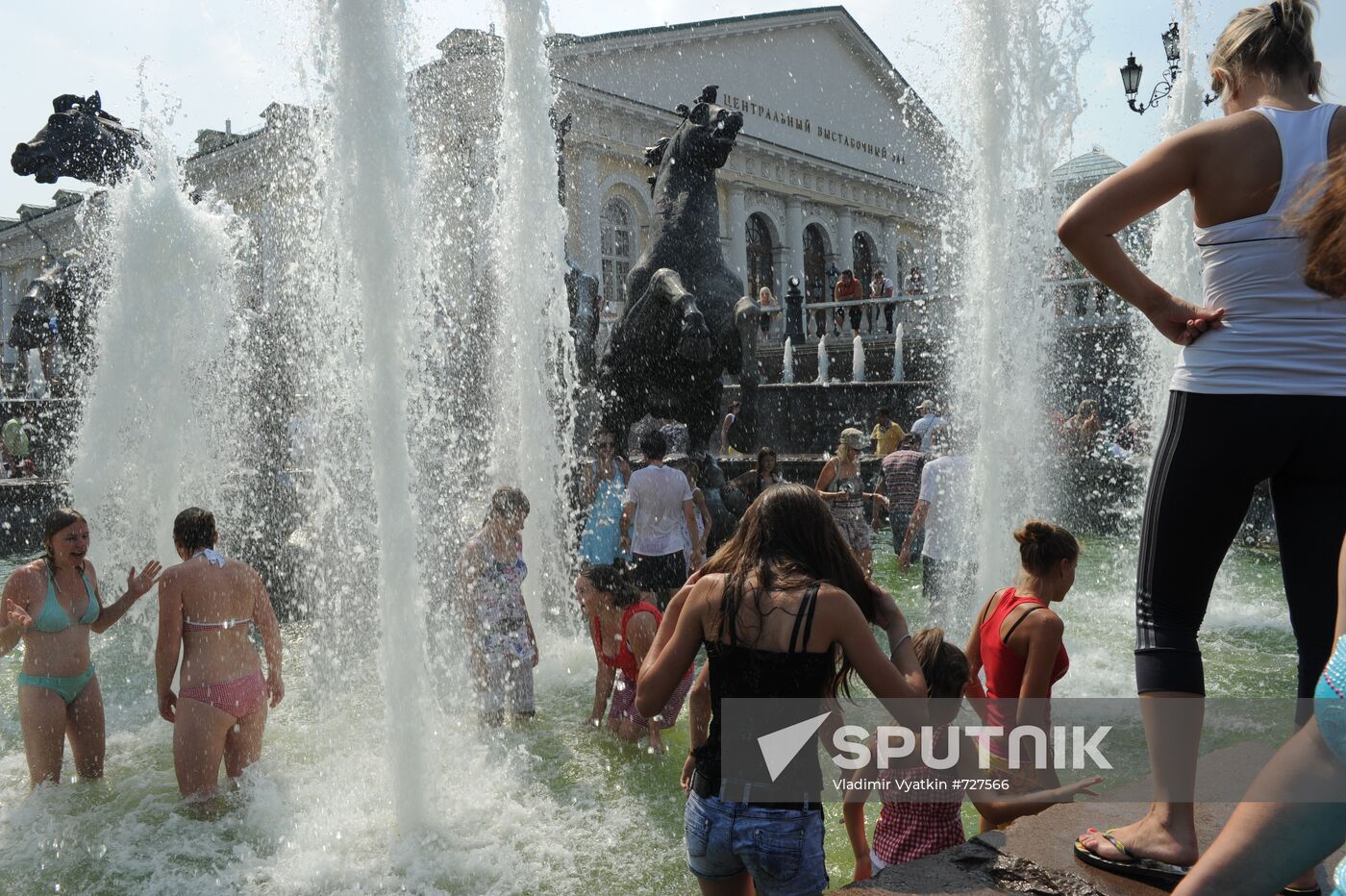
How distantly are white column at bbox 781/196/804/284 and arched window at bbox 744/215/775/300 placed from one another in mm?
589

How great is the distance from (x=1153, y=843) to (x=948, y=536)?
5346 millimetres

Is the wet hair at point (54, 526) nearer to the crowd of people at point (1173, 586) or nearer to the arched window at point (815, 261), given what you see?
the crowd of people at point (1173, 586)

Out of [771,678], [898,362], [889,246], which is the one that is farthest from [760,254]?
[771,678]

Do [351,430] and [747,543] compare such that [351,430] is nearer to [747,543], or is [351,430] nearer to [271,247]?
[747,543]

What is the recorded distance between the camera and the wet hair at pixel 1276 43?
227 cm

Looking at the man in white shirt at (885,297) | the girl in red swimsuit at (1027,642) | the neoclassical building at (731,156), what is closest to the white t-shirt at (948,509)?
the girl in red swimsuit at (1027,642)

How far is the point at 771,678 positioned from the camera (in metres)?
2.56

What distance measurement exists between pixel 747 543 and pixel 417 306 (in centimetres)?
380

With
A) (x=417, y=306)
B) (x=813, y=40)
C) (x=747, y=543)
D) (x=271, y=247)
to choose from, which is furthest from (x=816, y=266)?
(x=747, y=543)

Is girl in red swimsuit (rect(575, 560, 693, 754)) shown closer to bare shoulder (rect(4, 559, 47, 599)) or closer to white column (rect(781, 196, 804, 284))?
bare shoulder (rect(4, 559, 47, 599))

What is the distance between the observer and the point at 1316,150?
213 centimetres

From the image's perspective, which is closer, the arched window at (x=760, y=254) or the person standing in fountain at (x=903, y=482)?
the person standing in fountain at (x=903, y=482)

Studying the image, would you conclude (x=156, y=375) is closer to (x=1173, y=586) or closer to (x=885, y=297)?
(x=1173, y=586)

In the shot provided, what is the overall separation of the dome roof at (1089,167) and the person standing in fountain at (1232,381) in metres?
24.2
